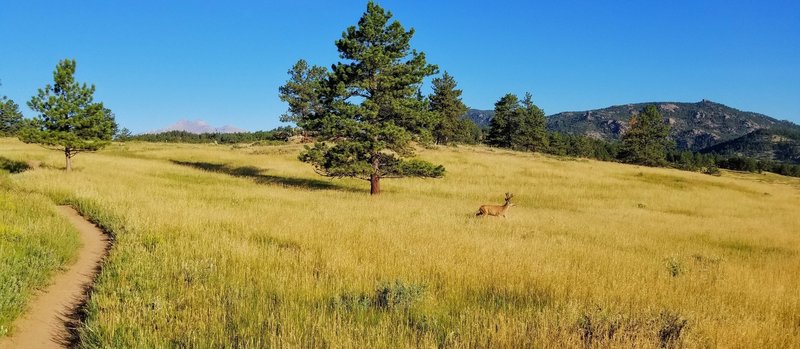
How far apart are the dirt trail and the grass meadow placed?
1.04 feet

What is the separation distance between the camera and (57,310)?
5855 millimetres

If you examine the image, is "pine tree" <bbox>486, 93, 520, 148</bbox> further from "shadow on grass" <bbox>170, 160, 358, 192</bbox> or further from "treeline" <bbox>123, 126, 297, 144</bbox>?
"shadow on grass" <bbox>170, 160, 358, 192</bbox>

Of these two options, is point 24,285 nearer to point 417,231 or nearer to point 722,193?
point 417,231

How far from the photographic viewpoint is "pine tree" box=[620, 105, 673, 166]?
248 ft

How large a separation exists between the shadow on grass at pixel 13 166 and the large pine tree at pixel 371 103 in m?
18.4

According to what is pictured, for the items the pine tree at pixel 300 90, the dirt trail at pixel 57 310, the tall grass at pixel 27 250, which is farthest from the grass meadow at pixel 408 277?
the pine tree at pixel 300 90

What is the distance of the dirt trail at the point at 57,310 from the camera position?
5.00 meters

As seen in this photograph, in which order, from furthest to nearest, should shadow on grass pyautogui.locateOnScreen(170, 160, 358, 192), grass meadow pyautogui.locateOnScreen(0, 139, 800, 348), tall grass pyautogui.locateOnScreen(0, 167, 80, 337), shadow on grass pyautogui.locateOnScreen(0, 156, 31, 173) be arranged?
shadow on grass pyautogui.locateOnScreen(170, 160, 358, 192) → shadow on grass pyautogui.locateOnScreen(0, 156, 31, 173) → tall grass pyautogui.locateOnScreen(0, 167, 80, 337) → grass meadow pyautogui.locateOnScreen(0, 139, 800, 348)

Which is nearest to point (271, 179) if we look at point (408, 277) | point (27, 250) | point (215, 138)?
point (27, 250)

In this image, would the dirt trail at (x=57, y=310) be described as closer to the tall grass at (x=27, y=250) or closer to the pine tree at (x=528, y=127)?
the tall grass at (x=27, y=250)

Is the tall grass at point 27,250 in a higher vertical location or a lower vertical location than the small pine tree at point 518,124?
lower

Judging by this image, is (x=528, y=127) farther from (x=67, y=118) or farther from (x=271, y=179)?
(x=67, y=118)

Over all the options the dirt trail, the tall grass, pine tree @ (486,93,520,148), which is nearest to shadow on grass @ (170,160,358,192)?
the tall grass

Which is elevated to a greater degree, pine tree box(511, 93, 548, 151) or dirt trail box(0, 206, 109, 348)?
pine tree box(511, 93, 548, 151)
